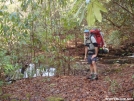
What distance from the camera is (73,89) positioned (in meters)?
5.10

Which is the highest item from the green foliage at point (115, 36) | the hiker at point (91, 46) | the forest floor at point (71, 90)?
the green foliage at point (115, 36)

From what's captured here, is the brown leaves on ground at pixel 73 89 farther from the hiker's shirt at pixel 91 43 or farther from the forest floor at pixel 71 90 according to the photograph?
the hiker's shirt at pixel 91 43

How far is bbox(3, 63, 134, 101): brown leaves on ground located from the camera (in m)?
4.40

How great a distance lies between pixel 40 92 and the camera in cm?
525

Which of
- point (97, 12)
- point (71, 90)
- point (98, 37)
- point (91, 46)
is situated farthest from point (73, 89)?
point (97, 12)

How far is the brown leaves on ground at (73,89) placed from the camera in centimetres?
440

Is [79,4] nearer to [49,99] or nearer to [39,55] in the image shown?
[49,99]

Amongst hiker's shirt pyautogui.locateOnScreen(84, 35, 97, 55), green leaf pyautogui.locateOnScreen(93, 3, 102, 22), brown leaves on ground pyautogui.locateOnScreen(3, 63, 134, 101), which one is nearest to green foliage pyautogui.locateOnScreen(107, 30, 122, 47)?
hiker's shirt pyautogui.locateOnScreen(84, 35, 97, 55)

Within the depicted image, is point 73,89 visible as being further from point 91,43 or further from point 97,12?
point 97,12

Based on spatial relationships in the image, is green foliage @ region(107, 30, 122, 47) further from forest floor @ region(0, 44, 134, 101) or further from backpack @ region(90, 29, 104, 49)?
forest floor @ region(0, 44, 134, 101)

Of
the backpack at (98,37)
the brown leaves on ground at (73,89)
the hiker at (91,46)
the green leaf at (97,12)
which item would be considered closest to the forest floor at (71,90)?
the brown leaves on ground at (73,89)

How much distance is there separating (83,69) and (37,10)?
127 inches

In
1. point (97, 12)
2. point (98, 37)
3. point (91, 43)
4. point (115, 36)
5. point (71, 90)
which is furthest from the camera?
point (115, 36)

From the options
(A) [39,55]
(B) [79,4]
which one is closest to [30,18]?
(A) [39,55]
